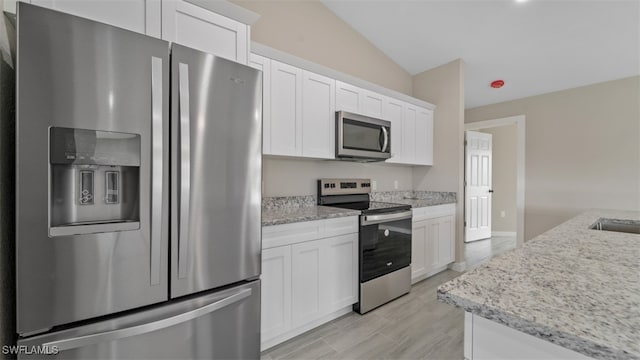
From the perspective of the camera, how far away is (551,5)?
2420 mm

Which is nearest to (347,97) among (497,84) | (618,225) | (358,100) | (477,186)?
(358,100)

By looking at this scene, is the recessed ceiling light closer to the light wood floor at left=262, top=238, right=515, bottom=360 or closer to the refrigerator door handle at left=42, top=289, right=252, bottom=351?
the light wood floor at left=262, top=238, right=515, bottom=360

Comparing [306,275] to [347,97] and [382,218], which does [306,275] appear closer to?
[382,218]

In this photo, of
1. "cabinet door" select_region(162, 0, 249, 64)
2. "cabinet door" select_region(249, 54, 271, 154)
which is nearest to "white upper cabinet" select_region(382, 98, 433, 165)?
"cabinet door" select_region(249, 54, 271, 154)

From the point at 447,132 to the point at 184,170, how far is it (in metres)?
3.30

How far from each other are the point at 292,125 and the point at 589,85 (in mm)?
4167

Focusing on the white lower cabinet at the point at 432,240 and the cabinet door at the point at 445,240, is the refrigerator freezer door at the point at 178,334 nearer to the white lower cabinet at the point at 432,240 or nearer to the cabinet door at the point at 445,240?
the white lower cabinet at the point at 432,240

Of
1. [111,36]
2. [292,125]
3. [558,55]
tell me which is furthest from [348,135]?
[558,55]

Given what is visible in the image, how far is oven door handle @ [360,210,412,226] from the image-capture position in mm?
2232

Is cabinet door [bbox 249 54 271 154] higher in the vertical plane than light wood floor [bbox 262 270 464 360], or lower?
higher

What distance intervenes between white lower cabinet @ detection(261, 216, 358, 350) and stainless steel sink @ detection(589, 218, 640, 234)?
5.61 feet

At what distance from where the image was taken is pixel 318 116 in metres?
2.41

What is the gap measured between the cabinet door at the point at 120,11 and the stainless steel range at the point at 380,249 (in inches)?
72.8

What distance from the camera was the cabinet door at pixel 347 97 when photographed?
2.57 m
